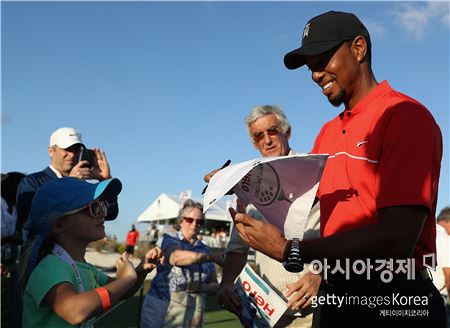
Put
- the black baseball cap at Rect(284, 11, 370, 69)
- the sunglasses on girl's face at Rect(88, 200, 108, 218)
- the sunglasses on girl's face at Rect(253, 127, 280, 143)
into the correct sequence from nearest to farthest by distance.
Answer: the black baseball cap at Rect(284, 11, 370, 69)
the sunglasses on girl's face at Rect(88, 200, 108, 218)
the sunglasses on girl's face at Rect(253, 127, 280, 143)

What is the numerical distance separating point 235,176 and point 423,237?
78 cm

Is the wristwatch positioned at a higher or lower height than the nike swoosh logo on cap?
lower

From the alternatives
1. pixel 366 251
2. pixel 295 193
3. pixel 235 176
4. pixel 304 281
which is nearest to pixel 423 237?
pixel 366 251

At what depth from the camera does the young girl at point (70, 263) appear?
247cm

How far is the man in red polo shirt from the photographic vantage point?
1.90m

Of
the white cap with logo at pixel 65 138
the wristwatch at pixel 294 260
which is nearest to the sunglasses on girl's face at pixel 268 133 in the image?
the wristwatch at pixel 294 260

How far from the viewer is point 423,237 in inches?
81.3

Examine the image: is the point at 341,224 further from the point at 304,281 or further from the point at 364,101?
the point at 304,281

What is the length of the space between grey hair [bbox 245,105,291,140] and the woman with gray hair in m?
1.83

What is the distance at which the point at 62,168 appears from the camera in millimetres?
5234

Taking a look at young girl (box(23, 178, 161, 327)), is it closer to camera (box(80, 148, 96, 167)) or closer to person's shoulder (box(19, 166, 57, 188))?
person's shoulder (box(19, 166, 57, 188))

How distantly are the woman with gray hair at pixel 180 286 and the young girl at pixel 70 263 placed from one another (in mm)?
2279

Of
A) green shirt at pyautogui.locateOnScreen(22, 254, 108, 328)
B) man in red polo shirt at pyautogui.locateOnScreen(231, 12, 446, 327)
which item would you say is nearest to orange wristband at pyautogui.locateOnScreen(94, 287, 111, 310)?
green shirt at pyautogui.locateOnScreen(22, 254, 108, 328)

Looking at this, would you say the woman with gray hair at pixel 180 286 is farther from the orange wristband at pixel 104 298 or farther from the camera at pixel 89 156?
the orange wristband at pixel 104 298
